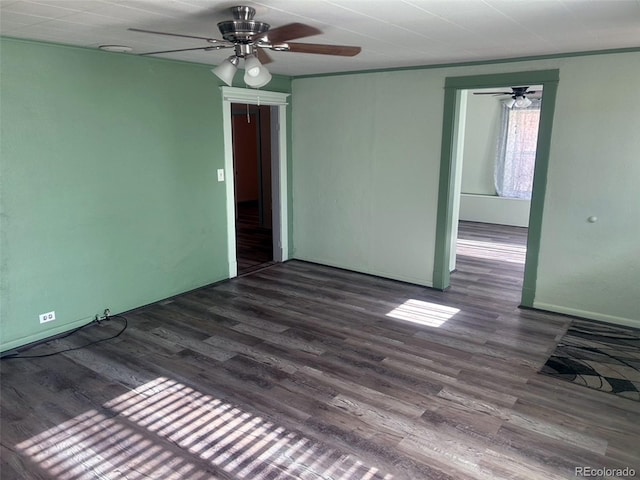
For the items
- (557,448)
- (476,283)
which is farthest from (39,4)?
(476,283)

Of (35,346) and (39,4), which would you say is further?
(35,346)

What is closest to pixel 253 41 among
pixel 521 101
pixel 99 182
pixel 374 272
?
pixel 99 182

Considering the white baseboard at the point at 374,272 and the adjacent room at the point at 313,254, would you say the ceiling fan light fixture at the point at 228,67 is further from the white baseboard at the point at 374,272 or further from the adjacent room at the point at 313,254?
the white baseboard at the point at 374,272

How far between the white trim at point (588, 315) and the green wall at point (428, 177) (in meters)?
0.01

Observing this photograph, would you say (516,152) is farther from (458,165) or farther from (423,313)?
(423,313)

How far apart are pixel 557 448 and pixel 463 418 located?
510 millimetres

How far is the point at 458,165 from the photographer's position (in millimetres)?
5293

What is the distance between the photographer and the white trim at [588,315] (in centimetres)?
409

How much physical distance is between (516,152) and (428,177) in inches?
187

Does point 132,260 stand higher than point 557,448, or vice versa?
point 132,260

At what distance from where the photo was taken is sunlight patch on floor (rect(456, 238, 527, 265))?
255 inches

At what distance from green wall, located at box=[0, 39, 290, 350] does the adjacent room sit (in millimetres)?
21

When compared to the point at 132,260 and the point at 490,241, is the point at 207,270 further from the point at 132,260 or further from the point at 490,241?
the point at 490,241

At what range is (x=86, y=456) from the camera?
248cm
